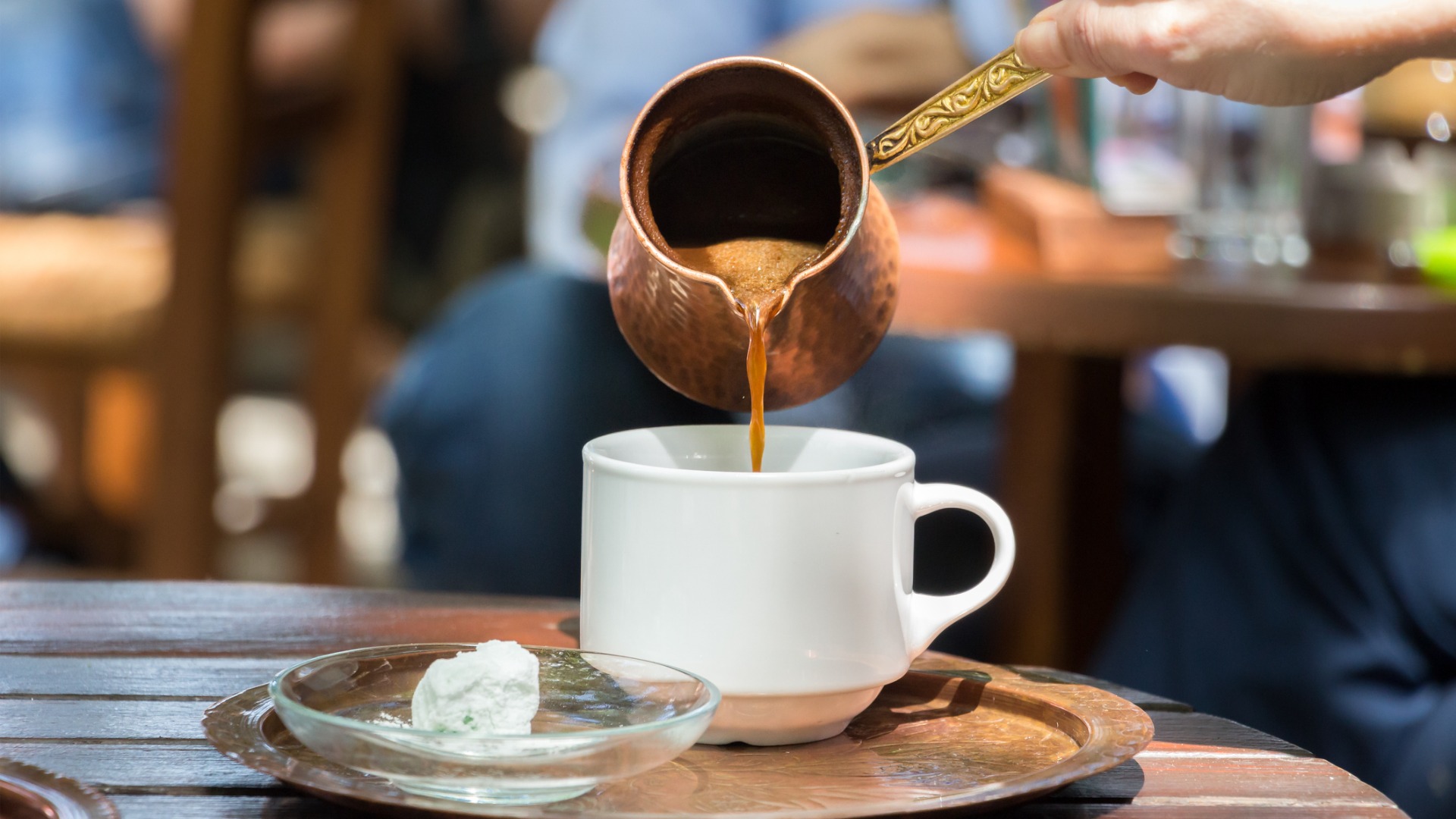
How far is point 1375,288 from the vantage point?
1.05 meters

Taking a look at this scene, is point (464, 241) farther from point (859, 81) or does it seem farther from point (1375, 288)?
point (1375, 288)

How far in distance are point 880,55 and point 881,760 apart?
3.40ft

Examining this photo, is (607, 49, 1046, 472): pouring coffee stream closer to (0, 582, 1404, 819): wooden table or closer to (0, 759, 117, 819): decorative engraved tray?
(0, 582, 1404, 819): wooden table

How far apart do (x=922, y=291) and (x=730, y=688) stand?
565 millimetres

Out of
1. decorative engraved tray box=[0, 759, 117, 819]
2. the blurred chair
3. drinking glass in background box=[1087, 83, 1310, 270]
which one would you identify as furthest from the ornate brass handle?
the blurred chair

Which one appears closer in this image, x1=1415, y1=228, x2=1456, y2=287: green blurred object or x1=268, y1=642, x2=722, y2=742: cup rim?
x1=268, y1=642, x2=722, y2=742: cup rim

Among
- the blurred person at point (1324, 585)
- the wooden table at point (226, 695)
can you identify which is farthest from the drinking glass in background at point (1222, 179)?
the wooden table at point (226, 695)

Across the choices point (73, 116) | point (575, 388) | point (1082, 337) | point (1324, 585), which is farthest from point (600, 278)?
point (73, 116)

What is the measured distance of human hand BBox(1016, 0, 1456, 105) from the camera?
570mm

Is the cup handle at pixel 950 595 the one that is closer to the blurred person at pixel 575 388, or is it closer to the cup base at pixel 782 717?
the cup base at pixel 782 717

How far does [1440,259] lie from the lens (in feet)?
3.79

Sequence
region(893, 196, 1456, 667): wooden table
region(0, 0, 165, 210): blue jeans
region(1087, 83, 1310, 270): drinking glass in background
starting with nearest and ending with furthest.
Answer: region(893, 196, 1456, 667): wooden table
region(1087, 83, 1310, 270): drinking glass in background
region(0, 0, 165, 210): blue jeans

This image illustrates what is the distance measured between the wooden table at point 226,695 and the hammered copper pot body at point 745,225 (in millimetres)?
146

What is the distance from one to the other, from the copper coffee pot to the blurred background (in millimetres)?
425
